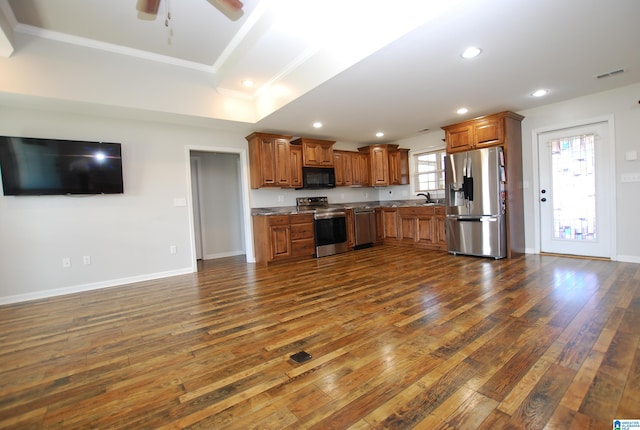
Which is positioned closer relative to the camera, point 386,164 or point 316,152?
point 316,152

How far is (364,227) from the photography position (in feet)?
19.9

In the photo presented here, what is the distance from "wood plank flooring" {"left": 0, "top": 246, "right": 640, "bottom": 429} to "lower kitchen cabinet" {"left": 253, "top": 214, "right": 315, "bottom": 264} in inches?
59.6

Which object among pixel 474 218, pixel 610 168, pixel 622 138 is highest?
pixel 622 138

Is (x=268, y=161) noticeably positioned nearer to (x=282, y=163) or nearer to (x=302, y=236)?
(x=282, y=163)

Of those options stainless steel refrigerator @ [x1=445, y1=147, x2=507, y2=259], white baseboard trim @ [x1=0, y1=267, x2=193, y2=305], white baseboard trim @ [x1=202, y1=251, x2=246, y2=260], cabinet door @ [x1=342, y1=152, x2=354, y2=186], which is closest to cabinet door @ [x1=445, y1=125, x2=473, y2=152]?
stainless steel refrigerator @ [x1=445, y1=147, x2=507, y2=259]

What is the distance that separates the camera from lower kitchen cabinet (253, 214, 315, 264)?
16.0 ft

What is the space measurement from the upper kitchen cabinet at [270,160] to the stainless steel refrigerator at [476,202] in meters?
2.84

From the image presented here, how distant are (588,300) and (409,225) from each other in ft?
11.1

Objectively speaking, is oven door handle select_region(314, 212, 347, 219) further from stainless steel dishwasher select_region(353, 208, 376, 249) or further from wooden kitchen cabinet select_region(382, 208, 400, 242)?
wooden kitchen cabinet select_region(382, 208, 400, 242)

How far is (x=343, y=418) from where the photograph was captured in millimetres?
1326

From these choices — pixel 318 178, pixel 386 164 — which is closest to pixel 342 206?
pixel 318 178

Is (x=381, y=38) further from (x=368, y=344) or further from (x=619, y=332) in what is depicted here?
(x=619, y=332)

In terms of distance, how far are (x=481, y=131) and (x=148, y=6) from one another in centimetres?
468

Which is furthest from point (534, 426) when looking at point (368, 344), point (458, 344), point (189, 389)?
→ point (189, 389)
